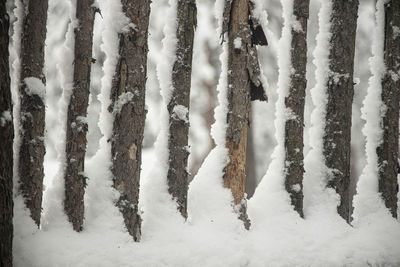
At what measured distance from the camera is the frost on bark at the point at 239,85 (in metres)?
2.57

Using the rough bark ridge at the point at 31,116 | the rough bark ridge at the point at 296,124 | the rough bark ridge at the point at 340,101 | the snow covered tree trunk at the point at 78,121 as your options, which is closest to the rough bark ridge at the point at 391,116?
the rough bark ridge at the point at 340,101

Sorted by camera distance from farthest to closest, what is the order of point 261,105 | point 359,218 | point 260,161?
point 260,161 < point 261,105 < point 359,218

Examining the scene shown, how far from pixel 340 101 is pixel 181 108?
1441 millimetres

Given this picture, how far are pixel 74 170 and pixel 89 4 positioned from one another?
3.71ft

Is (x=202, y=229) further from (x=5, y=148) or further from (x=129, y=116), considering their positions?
(x=5, y=148)

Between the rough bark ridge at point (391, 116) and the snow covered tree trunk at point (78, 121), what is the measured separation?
261 cm

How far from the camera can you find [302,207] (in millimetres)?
2799

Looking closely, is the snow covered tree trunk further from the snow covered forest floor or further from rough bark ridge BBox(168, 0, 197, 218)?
rough bark ridge BBox(168, 0, 197, 218)

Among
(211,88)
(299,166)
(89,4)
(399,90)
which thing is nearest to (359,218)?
(299,166)

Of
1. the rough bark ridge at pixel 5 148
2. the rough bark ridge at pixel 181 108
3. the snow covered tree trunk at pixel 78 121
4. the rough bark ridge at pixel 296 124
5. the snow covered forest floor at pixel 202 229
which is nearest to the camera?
the rough bark ridge at pixel 5 148

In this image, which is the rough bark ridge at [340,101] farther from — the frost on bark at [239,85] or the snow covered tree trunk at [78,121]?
the snow covered tree trunk at [78,121]

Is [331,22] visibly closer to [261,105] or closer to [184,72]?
[184,72]

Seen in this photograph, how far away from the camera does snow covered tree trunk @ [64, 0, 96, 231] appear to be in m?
2.16

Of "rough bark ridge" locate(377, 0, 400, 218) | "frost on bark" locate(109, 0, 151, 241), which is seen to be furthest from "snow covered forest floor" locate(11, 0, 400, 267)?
"rough bark ridge" locate(377, 0, 400, 218)
